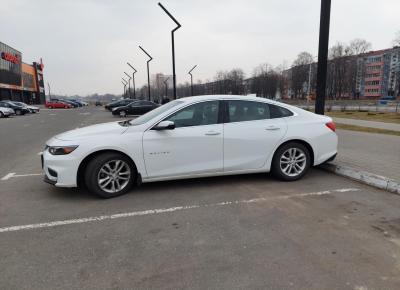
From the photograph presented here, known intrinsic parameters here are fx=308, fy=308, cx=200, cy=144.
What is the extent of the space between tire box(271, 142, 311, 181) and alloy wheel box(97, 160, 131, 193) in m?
2.53

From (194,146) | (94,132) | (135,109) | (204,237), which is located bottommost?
(204,237)

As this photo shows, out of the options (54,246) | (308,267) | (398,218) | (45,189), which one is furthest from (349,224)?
(45,189)

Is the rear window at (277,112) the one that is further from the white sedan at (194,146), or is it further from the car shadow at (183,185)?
the car shadow at (183,185)

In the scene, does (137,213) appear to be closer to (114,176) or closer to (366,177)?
(114,176)

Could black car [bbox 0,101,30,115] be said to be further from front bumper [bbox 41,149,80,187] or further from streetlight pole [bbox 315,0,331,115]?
streetlight pole [bbox 315,0,331,115]

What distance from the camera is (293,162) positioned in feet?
17.9

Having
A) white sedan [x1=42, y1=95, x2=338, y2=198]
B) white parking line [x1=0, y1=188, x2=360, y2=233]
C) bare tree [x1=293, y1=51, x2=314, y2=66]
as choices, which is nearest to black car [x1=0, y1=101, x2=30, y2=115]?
white sedan [x1=42, y1=95, x2=338, y2=198]

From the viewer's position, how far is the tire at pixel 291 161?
5.38m

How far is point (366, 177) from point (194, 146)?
3.07 metres

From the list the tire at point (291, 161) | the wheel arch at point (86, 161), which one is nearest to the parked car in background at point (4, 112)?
the wheel arch at point (86, 161)

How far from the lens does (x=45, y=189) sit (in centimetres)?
525

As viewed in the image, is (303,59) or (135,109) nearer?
(135,109)

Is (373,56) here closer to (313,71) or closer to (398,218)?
(313,71)

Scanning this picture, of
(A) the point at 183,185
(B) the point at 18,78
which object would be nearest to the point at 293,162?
(A) the point at 183,185
